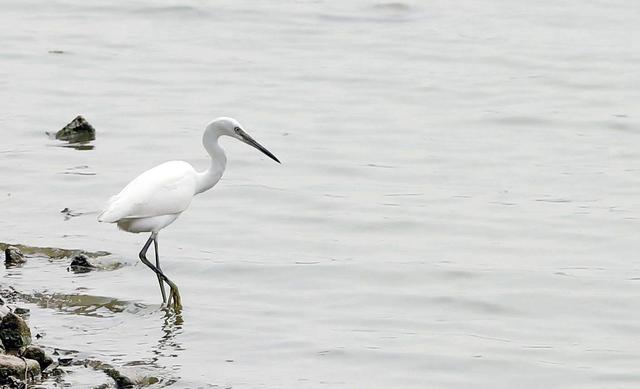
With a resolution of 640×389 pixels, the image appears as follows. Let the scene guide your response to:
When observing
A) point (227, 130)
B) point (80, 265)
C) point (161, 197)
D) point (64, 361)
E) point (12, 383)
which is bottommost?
point (80, 265)

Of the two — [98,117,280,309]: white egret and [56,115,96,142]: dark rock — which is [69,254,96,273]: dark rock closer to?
[98,117,280,309]: white egret

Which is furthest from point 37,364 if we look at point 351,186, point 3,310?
point 351,186

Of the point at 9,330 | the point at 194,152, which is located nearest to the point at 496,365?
the point at 9,330

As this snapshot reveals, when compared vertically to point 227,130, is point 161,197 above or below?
below

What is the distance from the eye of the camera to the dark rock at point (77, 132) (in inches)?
491

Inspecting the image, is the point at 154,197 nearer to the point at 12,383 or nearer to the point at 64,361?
the point at 64,361

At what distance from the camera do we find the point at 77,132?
41.0 feet

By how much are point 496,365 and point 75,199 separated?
4.44m

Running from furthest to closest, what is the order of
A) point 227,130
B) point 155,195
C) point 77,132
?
point 77,132, point 227,130, point 155,195

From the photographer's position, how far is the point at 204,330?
8.08 m

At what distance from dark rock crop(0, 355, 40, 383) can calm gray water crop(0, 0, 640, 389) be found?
0.76 metres

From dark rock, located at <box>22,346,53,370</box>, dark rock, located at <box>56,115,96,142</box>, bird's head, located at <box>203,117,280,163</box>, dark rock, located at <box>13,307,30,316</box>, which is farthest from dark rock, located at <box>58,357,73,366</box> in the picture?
dark rock, located at <box>56,115,96,142</box>

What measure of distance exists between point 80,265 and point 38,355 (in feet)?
7.67

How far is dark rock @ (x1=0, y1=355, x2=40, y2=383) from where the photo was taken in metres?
6.45
